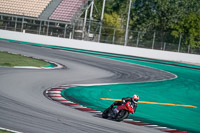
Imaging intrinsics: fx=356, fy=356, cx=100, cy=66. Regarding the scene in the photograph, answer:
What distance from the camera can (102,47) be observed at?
120ft

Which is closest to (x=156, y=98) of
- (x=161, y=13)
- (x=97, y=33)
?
(x=97, y=33)

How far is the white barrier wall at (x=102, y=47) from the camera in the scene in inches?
1372

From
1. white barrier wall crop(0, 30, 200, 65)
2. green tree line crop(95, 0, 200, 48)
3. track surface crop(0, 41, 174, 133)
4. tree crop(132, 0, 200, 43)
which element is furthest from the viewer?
tree crop(132, 0, 200, 43)

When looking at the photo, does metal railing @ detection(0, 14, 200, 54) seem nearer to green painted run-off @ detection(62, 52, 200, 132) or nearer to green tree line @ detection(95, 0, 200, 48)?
green tree line @ detection(95, 0, 200, 48)

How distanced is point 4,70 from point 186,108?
318 inches

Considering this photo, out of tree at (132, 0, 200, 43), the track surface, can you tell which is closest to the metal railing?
tree at (132, 0, 200, 43)

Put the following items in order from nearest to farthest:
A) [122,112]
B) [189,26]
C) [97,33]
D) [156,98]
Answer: [122,112], [156,98], [97,33], [189,26]

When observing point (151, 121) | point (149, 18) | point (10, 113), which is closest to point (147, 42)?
point (149, 18)

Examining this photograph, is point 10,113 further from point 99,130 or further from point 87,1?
point 87,1

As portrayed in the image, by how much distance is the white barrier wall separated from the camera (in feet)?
114

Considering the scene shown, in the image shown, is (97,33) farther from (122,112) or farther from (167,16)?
(122,112)

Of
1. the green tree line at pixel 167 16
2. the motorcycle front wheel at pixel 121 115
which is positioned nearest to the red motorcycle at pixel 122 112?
the motorcycle front wheel at pixel 121 115

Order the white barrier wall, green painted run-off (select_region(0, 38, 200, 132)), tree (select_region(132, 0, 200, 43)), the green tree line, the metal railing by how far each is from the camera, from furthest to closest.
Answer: tree (select_region(132, 0, 200, 43)) → the green tree line → the metal railing → the white barrier wall → green painted run-off (select_region(0, 38, 200, 132))

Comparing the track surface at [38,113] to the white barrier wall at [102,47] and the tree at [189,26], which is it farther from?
the tree at [189,26]
